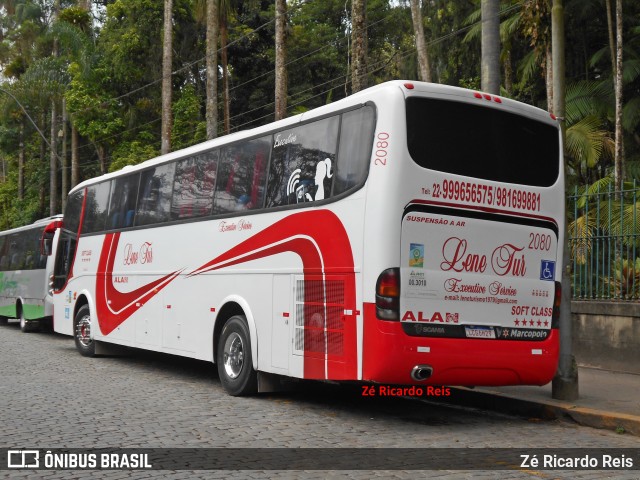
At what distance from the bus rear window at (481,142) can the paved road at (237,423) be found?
2.78 m

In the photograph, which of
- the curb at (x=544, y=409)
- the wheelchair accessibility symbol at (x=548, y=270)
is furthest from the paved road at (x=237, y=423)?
the wheelchair accessibility symbol at (x=548, y=270)

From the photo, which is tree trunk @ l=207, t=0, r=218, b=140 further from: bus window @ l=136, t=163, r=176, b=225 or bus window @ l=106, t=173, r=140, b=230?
bus window @ l=136, t=163, r=176, b=225

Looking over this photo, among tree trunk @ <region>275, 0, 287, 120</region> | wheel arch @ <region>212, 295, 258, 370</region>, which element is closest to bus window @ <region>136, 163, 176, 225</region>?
wheel arch @ <region>212, 295, 258, 370</region>

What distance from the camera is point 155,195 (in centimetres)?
1398

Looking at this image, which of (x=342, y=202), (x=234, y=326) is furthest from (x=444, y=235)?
(x=234, y=326)

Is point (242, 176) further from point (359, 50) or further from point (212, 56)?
point (212, 56)

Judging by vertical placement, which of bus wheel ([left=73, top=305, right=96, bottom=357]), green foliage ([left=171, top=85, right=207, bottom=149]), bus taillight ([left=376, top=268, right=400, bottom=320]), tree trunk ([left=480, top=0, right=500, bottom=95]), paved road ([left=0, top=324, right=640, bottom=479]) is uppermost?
green foliage ([left=171, top=85, right=207, bottom=149])

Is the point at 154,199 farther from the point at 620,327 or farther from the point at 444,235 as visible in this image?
the point at 620,327

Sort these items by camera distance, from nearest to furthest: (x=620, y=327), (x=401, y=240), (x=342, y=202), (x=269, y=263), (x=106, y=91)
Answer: (x=401, y=240) < (x=342, y=202) < (x=269, y=263) < (x=620, y=327) < (x=106, y=91)

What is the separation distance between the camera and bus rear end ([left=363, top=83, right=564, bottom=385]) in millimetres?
8578

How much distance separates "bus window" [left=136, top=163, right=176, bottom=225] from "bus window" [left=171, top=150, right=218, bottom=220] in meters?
0.23

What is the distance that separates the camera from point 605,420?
8977 mm

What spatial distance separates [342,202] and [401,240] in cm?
91

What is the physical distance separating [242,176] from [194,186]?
1603 mm
